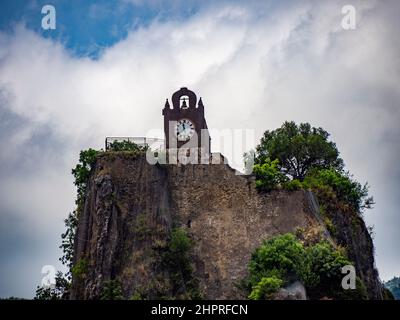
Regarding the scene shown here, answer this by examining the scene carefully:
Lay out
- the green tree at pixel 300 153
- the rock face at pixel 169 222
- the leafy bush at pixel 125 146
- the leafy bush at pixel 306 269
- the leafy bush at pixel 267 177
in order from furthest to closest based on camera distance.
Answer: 1. the green tree at pixel 300 153
2. the leafy bush at pixel 125 146
3. the leafy bush at pixel 267 177
4. the rock face at pixel 169 222
5. the leafy bush at pixel 306 269

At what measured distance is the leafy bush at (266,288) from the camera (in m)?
50.6

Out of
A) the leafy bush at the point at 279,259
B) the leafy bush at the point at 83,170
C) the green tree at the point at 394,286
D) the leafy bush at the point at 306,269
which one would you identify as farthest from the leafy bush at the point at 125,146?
the green tree at the point at 394,286

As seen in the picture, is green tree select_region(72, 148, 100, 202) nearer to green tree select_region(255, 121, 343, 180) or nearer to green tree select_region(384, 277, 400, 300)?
green tree select_region(255, 121, 343, 180)

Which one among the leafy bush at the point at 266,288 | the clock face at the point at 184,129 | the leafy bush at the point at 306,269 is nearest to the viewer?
the leafy bush at the point at 266,288

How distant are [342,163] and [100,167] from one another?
16965 mm

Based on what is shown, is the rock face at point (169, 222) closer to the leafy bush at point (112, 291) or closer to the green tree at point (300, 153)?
the leafy bush at point (112, 291)

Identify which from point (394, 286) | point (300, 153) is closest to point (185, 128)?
point (300, 153)

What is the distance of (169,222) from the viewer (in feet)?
183

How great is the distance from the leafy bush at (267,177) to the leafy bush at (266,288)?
7.19 metres

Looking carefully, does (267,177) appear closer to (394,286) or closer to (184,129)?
(184,129)

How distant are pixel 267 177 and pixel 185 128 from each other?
20.9 ft

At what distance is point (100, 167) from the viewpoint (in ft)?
184
